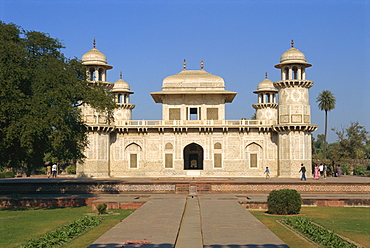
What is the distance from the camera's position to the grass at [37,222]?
509 inches

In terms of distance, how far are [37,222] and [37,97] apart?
21.1 feet

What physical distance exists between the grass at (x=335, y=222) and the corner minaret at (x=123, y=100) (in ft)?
110

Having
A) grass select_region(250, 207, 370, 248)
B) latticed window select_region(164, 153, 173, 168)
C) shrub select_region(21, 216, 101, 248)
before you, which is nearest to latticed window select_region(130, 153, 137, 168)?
latticed window select_region(164, 153, 173, 168)

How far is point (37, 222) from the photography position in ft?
52.8

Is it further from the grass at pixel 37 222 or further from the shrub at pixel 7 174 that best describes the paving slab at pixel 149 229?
the shrub at pixel 7 174

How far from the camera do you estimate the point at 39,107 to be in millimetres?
20172

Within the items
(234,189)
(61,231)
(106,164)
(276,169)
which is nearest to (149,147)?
(106,164)

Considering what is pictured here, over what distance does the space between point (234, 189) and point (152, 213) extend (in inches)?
482

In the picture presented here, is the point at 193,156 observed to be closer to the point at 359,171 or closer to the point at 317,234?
the point at 359,171

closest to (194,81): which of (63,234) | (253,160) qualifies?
(253,160)

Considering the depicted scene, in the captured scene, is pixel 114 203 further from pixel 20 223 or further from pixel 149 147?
pixel 149 147

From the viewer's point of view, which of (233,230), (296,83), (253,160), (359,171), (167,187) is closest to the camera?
(233,230)

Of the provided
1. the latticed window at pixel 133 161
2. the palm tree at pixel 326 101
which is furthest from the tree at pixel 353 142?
the latticed window at pixel 133 161

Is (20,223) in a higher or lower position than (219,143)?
lower
